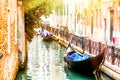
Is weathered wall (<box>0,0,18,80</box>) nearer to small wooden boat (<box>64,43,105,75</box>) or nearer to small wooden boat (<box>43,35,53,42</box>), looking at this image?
small wooden boat (<box>64,43,105,75</box>)

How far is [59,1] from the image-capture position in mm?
29422

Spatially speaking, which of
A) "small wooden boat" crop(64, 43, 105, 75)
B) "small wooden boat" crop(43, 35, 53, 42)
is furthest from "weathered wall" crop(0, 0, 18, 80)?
"small wooden boat" crop(43, 35, 53, 42)

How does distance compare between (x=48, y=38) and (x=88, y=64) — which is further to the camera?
(x=48, y=38)

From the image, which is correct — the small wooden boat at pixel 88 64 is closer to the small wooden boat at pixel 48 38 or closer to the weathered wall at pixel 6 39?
the weathered wall at pixel 6 39

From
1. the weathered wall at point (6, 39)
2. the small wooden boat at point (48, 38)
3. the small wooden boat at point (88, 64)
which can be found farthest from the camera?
the small wooden boat at point (48, 38)

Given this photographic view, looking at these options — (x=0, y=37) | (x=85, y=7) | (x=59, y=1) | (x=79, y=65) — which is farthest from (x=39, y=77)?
(x=59, y=1)

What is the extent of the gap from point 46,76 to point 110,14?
20.8 ft

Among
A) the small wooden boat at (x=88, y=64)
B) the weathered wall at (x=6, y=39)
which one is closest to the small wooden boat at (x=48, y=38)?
the small wooden boat at (x=88, y=64)

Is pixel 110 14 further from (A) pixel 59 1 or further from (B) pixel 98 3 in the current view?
(A) pixel 59 1

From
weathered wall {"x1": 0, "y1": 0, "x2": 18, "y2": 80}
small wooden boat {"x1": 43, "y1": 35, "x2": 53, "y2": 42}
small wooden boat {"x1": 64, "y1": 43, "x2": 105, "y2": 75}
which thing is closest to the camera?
weathered wall {"x1": 0, "y1": 0, "x2": 18, "y2": 80}

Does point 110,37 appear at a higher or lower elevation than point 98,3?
lower

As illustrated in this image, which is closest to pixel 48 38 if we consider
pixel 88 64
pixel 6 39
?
pixel 88 64

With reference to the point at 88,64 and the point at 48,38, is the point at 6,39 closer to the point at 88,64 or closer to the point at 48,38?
the point at 88,64

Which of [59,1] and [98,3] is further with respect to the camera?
[59,1]
